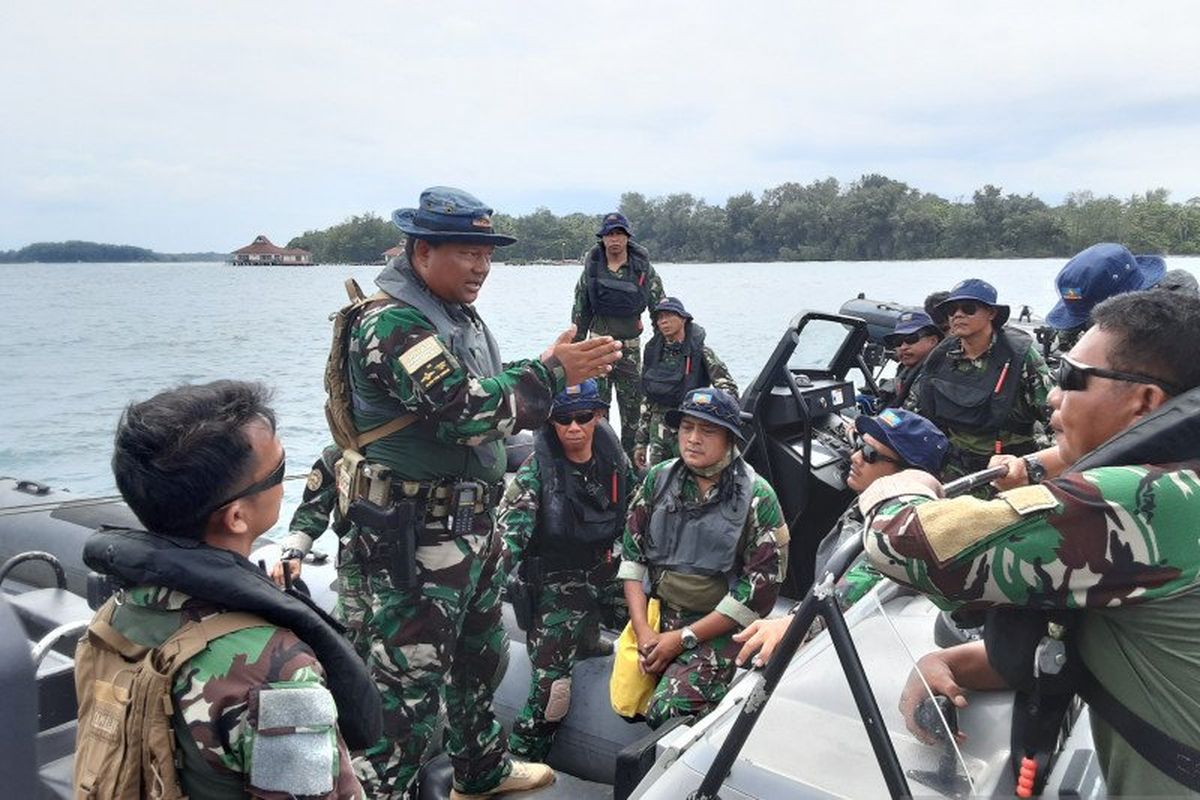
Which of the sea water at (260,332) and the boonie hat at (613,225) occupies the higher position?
the boonie hat at (613,225)

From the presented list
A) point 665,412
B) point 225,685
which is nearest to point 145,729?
point 225,685

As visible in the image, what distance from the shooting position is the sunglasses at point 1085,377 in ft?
3.90

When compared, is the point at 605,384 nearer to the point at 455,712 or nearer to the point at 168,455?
the point at 455,712

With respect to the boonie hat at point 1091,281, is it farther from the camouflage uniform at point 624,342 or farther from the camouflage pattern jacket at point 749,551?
the camouflage uniform at point 624,342

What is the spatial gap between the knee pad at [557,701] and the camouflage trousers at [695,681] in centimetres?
30

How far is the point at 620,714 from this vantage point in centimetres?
253

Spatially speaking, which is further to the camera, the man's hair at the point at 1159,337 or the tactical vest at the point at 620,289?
the tactical vest at the point at 620,289

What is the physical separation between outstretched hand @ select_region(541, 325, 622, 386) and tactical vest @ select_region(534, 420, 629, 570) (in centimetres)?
79

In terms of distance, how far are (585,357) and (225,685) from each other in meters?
1.27

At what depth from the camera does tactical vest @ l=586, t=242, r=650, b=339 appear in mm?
5414

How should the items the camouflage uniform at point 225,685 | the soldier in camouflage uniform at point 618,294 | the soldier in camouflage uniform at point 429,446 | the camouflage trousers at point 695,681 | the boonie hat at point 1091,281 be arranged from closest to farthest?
the camouflage uniform at point 225,685 → the soldier in camouflage uniform at point 429,446 → the camouflage trousers at point 695,681 → the boonie hat at point 1091,281 → the soldier in camouflage uniform at point 618,294

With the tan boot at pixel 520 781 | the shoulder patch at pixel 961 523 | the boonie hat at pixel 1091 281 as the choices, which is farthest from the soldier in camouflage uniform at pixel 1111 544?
the boonie hat at pixel 1091 281

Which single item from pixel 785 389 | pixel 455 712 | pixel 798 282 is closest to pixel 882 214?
pixel 798 282

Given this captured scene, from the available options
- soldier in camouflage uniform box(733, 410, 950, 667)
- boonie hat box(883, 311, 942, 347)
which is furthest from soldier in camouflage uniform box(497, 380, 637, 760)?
boonie hat box(883, 311, 942, 347)
